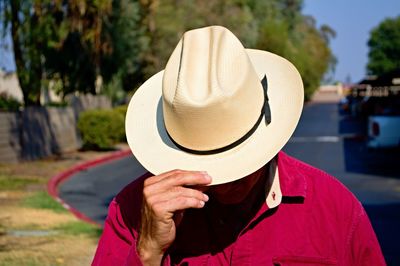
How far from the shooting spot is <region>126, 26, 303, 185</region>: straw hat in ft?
7.09

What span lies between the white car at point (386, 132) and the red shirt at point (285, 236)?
55.3 ft

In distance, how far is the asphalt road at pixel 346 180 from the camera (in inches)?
404

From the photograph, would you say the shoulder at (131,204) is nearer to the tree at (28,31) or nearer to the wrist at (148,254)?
the wrist at (148,254)

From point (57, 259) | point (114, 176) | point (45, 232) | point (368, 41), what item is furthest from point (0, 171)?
point (368, 41)

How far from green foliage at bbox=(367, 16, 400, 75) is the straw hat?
500ft

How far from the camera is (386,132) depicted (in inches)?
737

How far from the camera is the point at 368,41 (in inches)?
→ 6358

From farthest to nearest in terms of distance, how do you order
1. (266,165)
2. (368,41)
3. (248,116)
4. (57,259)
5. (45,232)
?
(368,41) < (45,232) < (57,259) < (266,165) < (248,116)

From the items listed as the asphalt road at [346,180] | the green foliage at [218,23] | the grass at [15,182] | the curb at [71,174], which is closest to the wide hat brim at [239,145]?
the asphalt road at [346,180]

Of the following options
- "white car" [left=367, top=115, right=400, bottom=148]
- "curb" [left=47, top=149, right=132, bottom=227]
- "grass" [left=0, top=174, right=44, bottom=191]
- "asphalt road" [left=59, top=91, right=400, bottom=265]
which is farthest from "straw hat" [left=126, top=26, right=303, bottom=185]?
"white car" [left=367, top=115, right=400, bottom=148]

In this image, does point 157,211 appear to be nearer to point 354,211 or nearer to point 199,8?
point 354,211

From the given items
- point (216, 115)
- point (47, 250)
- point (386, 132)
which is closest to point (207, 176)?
point (216, 115)

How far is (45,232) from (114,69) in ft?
80.8

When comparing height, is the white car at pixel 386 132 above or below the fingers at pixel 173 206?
below
